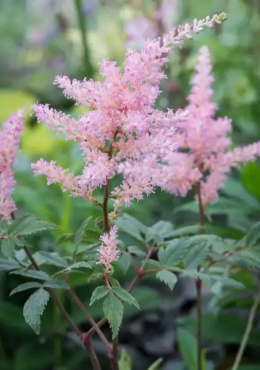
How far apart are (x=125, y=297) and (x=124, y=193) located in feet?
0.42

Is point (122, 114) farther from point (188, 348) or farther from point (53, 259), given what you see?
point (188, 348)

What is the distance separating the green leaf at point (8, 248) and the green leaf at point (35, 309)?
0.20 feet

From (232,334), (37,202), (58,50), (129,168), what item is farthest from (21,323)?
(58,50)

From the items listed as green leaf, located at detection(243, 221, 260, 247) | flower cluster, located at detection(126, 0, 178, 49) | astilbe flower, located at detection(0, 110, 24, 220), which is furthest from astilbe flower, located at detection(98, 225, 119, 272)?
flower cluster, located at detection(126, 0, 178, 49)

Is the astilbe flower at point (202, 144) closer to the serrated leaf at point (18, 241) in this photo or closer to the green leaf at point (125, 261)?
the green leaf at point (125, 261)

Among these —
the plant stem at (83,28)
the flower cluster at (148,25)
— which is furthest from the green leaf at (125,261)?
the flower cluster at (148,25)

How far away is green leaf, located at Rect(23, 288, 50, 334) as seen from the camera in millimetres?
782

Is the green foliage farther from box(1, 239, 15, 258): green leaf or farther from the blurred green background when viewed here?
box(1, 239, 15, 258): green leaf

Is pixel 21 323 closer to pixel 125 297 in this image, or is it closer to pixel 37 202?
pixel 37 202

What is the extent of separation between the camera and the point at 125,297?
→ 2.54 feet

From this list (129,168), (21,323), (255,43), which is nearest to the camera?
(129,168)

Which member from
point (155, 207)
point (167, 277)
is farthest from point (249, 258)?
point (155, 207)

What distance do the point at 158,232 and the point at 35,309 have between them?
0.28 meters

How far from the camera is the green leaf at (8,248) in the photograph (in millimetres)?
823
